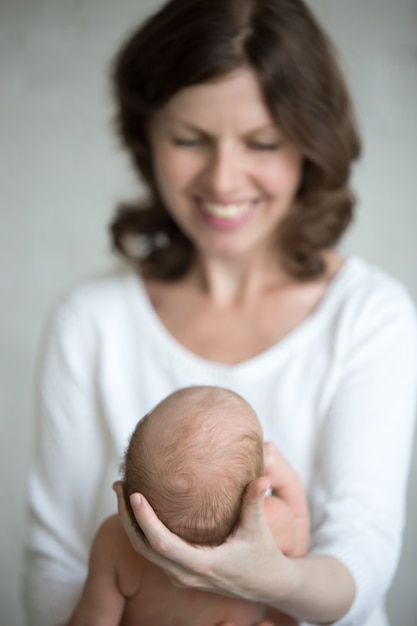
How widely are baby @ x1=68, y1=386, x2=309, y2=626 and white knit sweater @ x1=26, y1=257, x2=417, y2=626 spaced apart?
17 centimetres

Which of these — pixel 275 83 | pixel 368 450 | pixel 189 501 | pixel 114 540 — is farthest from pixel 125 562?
pixel 275 83

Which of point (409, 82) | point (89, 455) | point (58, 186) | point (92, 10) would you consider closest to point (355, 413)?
point (89, 455)

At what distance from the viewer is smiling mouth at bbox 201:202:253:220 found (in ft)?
4.65

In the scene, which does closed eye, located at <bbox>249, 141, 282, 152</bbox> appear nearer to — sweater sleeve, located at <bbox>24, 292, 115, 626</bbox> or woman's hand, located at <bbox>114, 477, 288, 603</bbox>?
sweater sleeve, located at <bbox>24, 292, 115, 626</bbox>

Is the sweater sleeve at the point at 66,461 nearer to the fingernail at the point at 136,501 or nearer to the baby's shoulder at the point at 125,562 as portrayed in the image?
the baby's shoulder at the point at 125,562

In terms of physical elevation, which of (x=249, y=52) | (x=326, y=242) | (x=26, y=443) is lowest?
(x=26, y=443)

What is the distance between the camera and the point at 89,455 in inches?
59.0

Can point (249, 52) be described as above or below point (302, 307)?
above

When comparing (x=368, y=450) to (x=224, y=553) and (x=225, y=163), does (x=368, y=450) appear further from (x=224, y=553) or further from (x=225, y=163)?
(x=225, y=163)

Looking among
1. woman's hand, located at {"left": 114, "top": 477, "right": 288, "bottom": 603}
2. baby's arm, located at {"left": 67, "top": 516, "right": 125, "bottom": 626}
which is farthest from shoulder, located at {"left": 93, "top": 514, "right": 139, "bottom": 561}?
woman's hand, located at {"left": 114, "top": 477, "right": 288, "bottom": 603}

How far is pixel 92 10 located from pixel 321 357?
1412 millimetres

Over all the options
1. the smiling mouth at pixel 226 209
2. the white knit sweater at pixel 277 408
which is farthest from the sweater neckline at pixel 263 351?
the smiling mouth at pixel 226 209

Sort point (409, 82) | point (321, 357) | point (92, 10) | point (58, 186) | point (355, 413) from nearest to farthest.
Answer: point (355, 413), point (321, 357), point (409, 82), point (92, 10), point (58, 186)

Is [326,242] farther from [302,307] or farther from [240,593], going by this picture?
[240,593]
